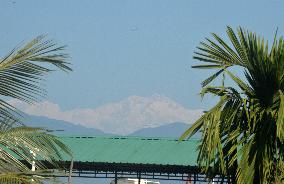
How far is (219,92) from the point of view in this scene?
1598 centimetres

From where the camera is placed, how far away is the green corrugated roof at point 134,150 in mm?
37844

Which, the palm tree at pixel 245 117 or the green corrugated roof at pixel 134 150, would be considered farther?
the green corrugated roof at pixel 134 150

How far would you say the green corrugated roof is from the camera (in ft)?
124

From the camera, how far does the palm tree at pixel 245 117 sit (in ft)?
49.8

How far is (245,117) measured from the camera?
624 inches

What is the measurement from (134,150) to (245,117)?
24.7 metres

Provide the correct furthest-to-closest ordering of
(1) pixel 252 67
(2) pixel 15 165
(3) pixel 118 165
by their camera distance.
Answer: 1. (3) pixel 118 165
2. (1) pixel 252 67
3. (2) pixel 15 165

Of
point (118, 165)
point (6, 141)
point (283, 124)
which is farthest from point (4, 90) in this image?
point (118, 165)

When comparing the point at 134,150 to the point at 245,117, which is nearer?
the point at 245,117

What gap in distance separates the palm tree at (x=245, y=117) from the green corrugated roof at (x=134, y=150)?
68.8 ft

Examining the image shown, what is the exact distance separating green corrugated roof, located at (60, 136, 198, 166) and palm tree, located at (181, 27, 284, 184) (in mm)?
20955

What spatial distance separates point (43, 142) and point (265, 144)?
10.7 m

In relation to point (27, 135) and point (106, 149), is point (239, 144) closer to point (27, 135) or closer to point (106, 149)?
point (27, 135)

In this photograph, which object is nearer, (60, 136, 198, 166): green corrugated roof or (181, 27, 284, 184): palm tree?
(181, 27, 284, 184): palm tree
